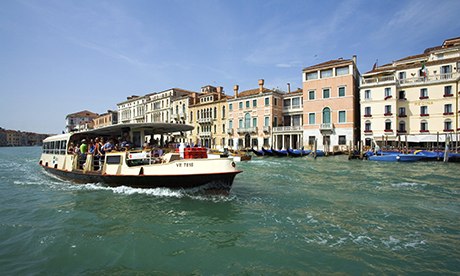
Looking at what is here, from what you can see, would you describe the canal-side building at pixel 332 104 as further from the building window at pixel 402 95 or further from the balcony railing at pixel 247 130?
the balcony railing at pixel 247 130

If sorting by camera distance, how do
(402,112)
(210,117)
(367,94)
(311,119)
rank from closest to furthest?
(402,112)
(367,94)
(311,119)
(210,117)

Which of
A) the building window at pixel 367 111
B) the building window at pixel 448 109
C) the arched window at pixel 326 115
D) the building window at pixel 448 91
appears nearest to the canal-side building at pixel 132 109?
the arched window at pixel 326 115

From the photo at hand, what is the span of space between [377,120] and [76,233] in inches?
1059

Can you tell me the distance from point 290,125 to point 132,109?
3193 centimetres

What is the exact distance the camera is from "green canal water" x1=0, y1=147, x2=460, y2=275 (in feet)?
12.4

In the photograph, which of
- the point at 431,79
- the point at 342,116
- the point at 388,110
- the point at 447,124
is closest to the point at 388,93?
the point at 388,110

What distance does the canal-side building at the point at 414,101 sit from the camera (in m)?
23.0

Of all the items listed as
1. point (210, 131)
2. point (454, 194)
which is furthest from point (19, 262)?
point (210, 131)

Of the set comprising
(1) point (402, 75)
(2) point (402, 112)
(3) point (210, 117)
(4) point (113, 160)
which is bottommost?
(4) point (113, 160)

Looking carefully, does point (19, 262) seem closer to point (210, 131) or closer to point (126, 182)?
point (126, 182)

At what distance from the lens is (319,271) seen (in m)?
3.55

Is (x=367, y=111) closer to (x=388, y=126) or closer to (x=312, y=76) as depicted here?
(x=388, y=126)

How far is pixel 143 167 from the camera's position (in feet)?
25.7

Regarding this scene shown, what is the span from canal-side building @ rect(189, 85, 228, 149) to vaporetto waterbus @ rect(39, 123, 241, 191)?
82.0 feet
